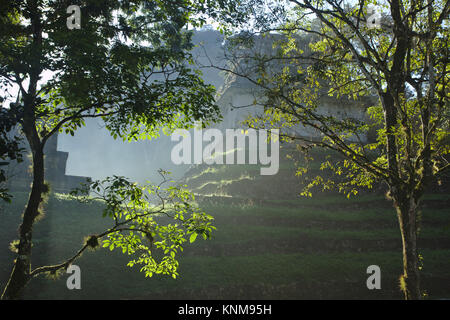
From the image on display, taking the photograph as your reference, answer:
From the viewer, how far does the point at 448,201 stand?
23.3 meters

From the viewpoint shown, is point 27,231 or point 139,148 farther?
point 139,148

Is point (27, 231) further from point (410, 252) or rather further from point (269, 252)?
point (269, 252)

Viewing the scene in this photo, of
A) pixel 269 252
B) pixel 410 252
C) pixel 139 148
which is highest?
pixel 139 148

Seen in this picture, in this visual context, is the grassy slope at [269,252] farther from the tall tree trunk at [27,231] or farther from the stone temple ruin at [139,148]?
the stone temple ruin at [139,148]

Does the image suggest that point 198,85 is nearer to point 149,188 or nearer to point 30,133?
point 149,188

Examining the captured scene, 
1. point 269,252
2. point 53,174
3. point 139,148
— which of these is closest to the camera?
point 269,252

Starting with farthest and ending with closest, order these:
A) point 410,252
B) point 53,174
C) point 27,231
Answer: point 53,174
point 410,252
point 27,231

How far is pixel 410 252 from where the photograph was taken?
8.23 meters

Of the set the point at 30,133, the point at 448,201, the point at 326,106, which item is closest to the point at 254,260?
the point at 30,133

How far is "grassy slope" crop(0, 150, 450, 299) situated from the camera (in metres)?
14.4

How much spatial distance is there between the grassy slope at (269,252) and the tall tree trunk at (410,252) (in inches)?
244

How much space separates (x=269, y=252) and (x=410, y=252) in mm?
9801

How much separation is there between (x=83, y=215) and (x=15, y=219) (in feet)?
10.7

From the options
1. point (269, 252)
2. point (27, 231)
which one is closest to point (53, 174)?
point (269, 252)
